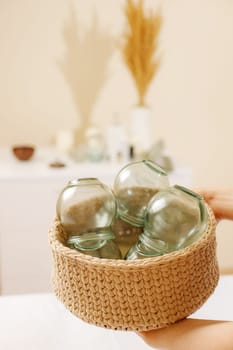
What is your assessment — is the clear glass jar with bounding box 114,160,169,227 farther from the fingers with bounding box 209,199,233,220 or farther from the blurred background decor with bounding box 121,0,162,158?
the blurred background decor with bounding box 121,0,162,158

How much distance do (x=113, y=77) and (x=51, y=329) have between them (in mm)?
1618

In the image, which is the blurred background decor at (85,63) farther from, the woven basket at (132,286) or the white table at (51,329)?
the woven basket at (132,286)

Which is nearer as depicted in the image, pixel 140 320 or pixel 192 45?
pixel 140 320

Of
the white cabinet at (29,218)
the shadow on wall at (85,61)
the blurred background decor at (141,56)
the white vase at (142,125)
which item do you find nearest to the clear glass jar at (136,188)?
the white cabinet at (29,218)

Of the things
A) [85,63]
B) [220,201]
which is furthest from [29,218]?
[220,201]

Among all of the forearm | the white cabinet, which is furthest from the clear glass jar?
the white cabinet

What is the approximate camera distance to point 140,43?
209cm

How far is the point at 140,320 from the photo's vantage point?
59 cm

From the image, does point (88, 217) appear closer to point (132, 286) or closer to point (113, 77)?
point (132, 286)

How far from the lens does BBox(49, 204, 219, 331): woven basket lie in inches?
22.4

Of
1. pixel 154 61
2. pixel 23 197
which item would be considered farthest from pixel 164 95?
pixel 23 197

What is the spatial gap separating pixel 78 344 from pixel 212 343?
0.29m

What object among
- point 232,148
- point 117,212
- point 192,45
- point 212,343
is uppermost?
point 192,45

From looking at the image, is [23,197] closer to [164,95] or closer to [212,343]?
[164,95]
